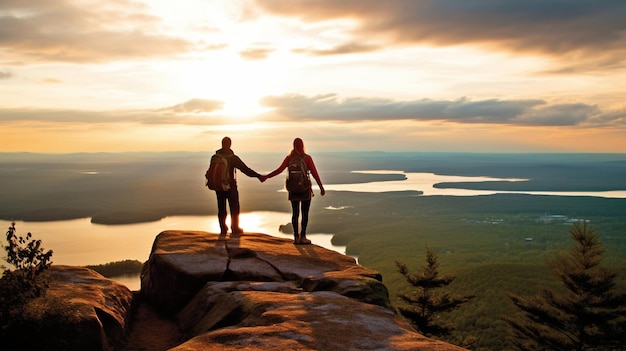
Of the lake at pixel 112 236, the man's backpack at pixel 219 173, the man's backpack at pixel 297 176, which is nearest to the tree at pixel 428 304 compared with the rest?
the man's backpack at pixel 297 176

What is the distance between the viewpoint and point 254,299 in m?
10.2

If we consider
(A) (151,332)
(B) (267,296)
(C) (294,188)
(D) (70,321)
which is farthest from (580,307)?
(D) (70,321)

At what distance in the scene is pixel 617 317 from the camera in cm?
3088

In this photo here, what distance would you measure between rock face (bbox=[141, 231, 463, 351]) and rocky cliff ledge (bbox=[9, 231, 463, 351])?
0.07ft

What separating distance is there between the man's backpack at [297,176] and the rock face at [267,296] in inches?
84.0


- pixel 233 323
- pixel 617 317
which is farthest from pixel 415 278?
pixel 233 323

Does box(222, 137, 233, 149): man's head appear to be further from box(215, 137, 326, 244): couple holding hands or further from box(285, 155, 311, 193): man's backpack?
box(285, 155, 311, 193): man's backpack

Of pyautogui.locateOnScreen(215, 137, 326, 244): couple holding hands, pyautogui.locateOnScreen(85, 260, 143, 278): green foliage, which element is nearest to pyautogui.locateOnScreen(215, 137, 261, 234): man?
pyautogui.locateOnScreen(215, 137, 326, 244): couple holding hands

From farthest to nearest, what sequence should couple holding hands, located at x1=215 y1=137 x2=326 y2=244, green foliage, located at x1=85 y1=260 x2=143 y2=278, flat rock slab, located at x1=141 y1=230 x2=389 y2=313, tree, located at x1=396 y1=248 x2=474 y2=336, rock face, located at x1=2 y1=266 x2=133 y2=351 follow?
green foliage, located at x1=85 y1=260 x2=143 y2=278, tree, located at x1=396 y1=248 x2=474 y2=336, couple holding hands, located at x1=215 y1=137 x2=326 y2=244, flat rock slab, located at x1=141 y1=230 x2=389 y2=313, rock face, located at x1=2 y1=266 x2=133 y2=351

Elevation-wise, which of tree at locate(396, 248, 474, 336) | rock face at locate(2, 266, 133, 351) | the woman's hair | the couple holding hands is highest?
the woman's hair

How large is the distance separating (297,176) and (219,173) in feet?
9.17

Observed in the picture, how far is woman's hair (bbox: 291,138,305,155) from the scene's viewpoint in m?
16.3

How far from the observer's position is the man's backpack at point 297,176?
1609cm

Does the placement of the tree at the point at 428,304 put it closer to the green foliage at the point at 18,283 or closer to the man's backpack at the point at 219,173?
the man's backpack at the point at 219,173
